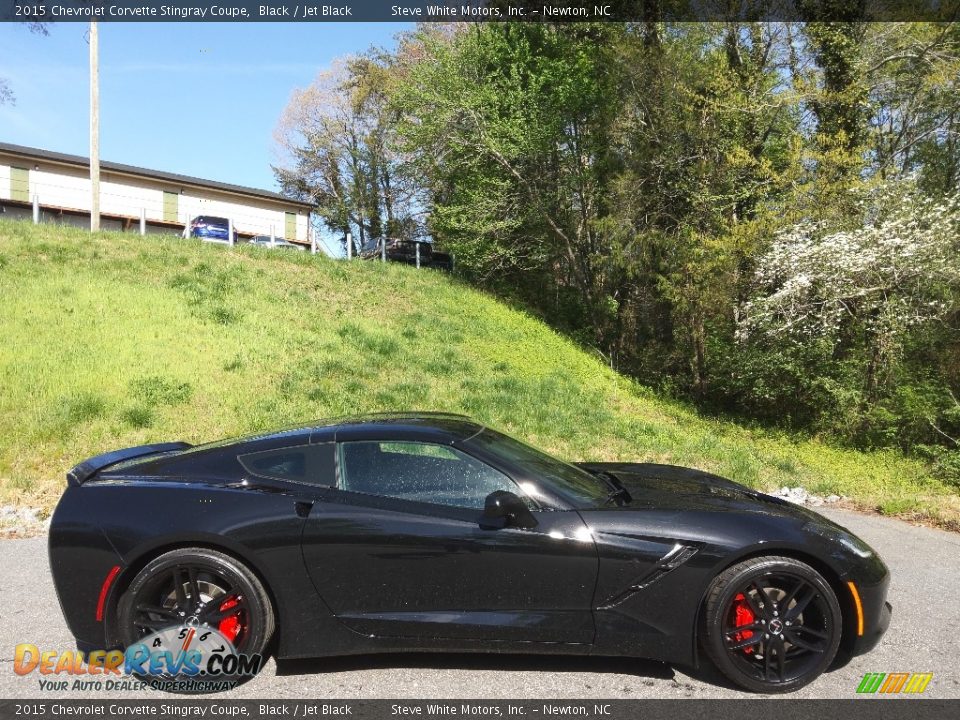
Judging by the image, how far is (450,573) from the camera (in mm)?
3186

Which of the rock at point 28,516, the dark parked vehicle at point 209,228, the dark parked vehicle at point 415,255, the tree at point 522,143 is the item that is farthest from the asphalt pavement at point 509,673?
the dark parked vehicle at point 209,228

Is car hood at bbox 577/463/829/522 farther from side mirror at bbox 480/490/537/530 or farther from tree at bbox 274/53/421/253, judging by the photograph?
tree at bbox 274/53/421/253

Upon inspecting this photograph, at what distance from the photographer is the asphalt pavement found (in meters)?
3.12

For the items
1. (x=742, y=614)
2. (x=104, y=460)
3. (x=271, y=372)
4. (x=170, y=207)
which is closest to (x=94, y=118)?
(x=271, y=372)

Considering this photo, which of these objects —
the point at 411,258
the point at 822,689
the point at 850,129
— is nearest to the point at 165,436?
the point at 822,689

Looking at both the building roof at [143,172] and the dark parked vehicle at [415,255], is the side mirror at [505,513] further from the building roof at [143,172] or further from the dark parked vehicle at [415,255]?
the building roof at [143,172]

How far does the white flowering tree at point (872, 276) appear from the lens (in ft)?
36.0

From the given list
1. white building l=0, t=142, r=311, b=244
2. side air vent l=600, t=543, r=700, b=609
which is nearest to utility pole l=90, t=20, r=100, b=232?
white building l=0, t=142, r=311, b=244

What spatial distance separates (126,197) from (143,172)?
1.89 m

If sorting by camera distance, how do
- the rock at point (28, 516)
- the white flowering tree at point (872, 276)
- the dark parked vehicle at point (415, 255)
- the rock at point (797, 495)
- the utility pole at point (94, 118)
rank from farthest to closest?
the dark parked vehicle at point (415, 255)
the utility pole at point (94, 118)
the white flowering tree at point (872, 276)
the rock at point (797, 495)
the rock at point (28, 516)

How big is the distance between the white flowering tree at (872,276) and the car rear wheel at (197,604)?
11.2m

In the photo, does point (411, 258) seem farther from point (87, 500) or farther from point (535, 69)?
point (87, 500)

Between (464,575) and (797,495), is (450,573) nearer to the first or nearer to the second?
(464,575)

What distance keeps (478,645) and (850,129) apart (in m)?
14.4
